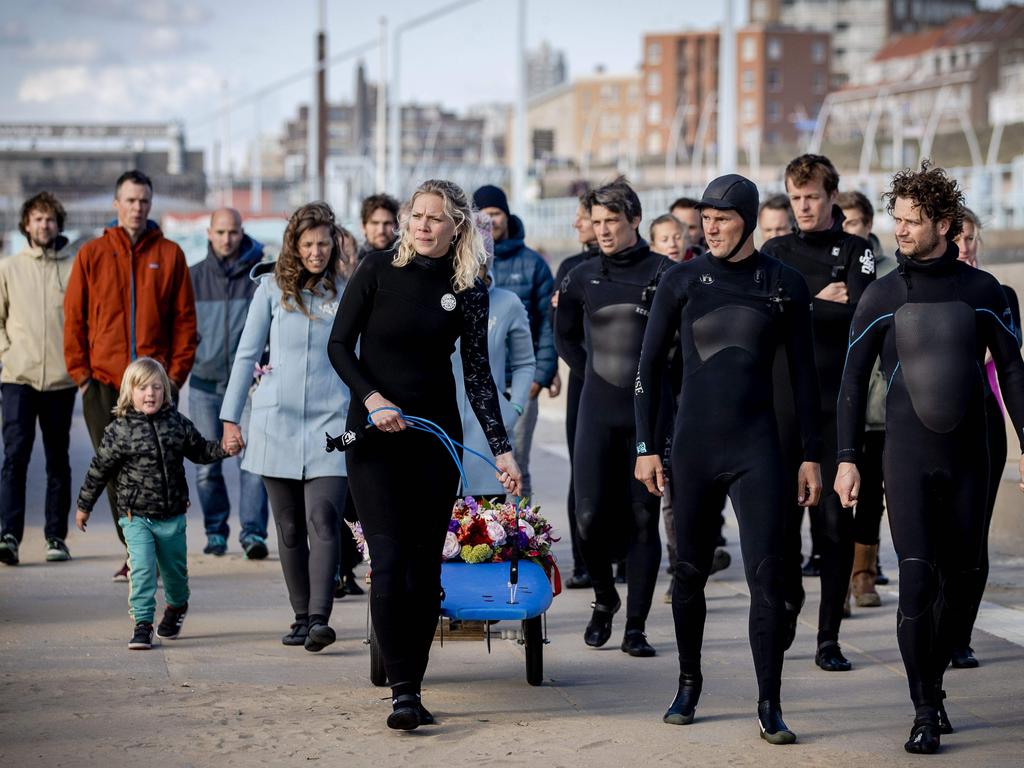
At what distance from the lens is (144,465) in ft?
26.4

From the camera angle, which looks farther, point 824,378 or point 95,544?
point 95,544

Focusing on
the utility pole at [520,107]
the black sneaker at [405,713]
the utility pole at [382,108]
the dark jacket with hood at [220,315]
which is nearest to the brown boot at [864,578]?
the black sneaker at [405,713]

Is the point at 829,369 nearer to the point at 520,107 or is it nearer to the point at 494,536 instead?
the point at 494,536

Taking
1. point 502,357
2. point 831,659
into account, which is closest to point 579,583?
point 502,357

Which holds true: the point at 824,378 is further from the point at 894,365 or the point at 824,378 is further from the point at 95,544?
the point at 95,544

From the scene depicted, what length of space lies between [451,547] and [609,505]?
3.62 ft

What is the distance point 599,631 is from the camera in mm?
8086

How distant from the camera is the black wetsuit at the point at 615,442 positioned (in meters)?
8.04

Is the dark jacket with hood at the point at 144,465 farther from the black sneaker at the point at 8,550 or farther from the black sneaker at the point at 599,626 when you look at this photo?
the black sneaker at the point at 8,550

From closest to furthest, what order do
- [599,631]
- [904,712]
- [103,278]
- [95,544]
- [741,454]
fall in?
1. [741,454]
2. [904,712]
3. [599,631]
4. [103,278]
5. [95,544]

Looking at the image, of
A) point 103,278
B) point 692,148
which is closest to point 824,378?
point 103,278

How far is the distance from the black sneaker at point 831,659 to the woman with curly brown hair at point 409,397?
1.99 m

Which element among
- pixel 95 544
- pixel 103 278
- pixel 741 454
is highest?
pixel 103 278

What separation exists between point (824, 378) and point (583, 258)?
2.05 m
